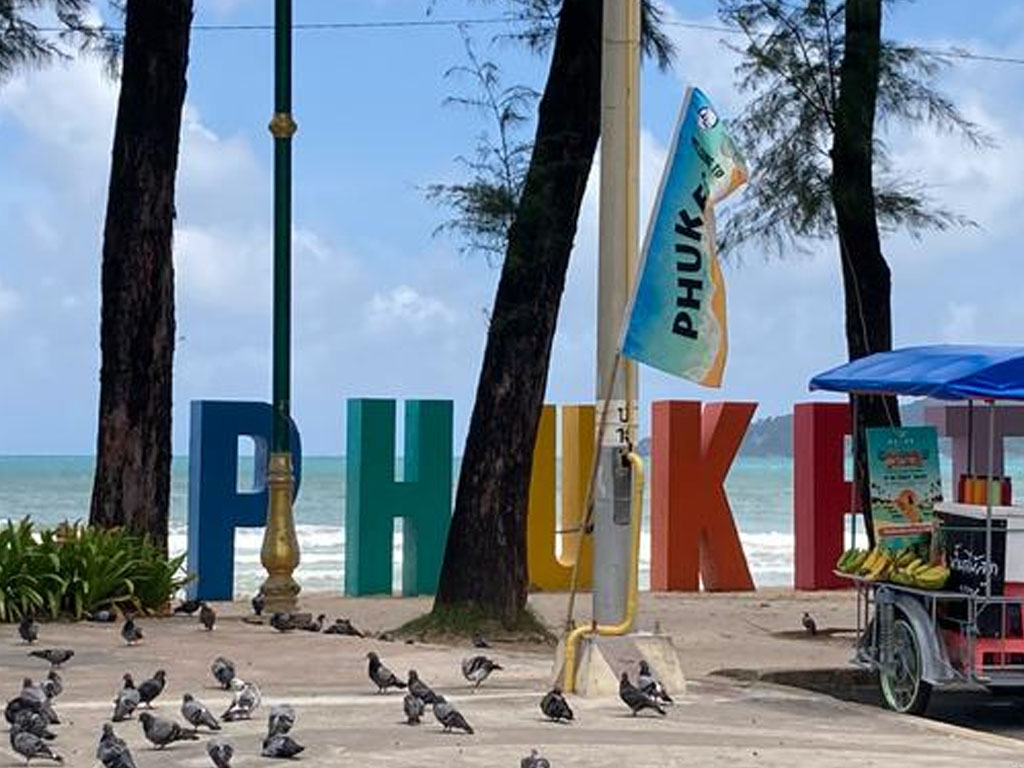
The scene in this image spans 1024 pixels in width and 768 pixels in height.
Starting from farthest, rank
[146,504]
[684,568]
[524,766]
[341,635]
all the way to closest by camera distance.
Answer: [684,568] → [146,504] → [341,635] → [524,766]

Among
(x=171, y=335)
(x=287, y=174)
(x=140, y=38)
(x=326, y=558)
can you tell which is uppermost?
(x=140, y=38)

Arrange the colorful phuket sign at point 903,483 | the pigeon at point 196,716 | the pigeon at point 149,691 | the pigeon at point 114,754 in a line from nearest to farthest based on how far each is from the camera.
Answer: the pigeon at point 114,754 < the pigeon at point 196,716 < the pigeon at point 149,691 < the colorful phuket sign at point 903,483

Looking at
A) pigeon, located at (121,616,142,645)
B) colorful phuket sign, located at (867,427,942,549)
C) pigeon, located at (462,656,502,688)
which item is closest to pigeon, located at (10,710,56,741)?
pigeon, located at (462,656,502,688)

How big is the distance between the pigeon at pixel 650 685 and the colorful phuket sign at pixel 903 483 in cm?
212

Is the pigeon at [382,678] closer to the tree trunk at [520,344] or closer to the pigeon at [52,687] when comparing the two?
the pigeon at [52,687]

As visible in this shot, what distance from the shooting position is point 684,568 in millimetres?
26703

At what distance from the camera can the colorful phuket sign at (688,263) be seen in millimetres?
12547

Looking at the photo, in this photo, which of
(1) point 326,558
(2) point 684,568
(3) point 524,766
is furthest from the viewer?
(1) point 326,558

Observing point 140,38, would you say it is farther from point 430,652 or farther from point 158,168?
point 430,652

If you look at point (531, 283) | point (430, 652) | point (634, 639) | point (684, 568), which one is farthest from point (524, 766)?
point (684, 568)

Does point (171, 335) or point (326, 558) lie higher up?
point (171, 335)

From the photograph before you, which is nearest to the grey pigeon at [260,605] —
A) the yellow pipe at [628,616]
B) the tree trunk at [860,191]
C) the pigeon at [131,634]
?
the pigeon at [131,634]

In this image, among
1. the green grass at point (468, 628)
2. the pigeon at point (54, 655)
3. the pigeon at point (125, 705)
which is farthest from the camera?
the green grass at point (468, 628)

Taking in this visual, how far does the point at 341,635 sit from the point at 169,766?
22.7ft
